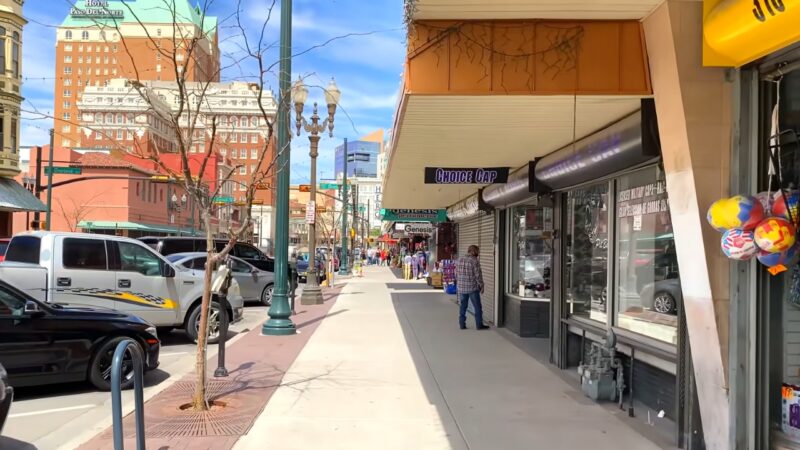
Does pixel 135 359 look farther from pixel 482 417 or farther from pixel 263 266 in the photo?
pixel 263 266

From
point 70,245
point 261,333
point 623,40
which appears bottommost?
point 261,333

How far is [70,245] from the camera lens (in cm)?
966

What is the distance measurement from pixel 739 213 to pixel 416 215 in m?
21.0

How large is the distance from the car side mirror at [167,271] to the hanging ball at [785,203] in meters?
9.14

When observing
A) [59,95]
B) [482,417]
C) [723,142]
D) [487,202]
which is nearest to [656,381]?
[482,417]

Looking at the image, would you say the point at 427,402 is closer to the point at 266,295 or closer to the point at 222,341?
the point at 222,341

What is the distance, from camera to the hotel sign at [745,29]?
3.70 meters

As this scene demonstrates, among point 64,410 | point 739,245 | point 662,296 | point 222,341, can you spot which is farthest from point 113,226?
point 739,245

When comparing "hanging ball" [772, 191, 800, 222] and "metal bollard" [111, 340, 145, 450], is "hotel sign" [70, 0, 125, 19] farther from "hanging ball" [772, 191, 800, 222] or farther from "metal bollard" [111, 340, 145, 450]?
"hanging ball" [772, 191, 800, 222]

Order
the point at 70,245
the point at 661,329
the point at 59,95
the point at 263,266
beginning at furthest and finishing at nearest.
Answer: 1. the point at 59,95
2. the point at 263,266
3. the point at 70,245
4. the point at 661,329

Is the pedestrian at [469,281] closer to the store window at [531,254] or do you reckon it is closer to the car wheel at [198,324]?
the store window at [531,254]

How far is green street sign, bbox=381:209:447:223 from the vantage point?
957 inches

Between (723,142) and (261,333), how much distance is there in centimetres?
938

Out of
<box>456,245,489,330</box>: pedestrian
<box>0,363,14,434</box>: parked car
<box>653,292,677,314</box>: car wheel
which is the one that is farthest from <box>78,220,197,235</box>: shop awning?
<box>653,292,677,314</box>: car wheel
